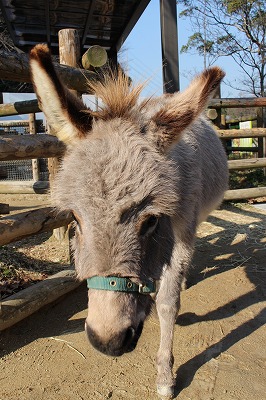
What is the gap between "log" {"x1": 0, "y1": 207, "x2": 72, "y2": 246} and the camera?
282 cm

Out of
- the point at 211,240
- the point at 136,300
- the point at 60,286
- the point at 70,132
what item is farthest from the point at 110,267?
the point at 211,240

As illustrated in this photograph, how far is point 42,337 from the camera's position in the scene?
3008 millimetres

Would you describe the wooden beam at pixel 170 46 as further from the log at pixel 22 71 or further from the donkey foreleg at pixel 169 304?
the donkey foreleg at pixel 169 304

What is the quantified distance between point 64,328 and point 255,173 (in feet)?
24.9

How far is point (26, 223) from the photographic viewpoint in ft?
10.0

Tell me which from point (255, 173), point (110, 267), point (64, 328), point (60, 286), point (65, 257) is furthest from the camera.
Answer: point (255, 173)

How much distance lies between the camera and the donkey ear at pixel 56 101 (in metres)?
1.88

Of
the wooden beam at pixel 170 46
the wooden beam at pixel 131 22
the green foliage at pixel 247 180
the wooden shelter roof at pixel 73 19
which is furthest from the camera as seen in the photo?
the green foliage at pixel 247 180

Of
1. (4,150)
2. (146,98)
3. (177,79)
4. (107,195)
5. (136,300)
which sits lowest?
(136,300)

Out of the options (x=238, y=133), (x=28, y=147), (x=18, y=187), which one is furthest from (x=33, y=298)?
(x=238, y=133)

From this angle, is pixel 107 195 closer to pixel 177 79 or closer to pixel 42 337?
pixel 42 337

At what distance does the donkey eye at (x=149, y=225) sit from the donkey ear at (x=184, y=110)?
0.43 meters

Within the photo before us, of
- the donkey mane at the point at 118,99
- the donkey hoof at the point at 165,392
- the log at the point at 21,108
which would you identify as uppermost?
the log at the point at 21,108

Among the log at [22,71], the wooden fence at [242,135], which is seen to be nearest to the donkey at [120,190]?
the log at [22,71]
